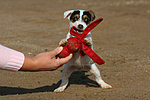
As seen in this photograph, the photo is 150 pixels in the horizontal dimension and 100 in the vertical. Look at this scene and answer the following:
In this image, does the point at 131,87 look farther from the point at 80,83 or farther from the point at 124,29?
the point at 124,29

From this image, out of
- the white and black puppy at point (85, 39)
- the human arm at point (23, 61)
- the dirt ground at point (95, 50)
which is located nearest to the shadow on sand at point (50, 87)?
the dirt ground at point (95, 50)

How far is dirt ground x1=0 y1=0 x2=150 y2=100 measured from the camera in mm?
4302

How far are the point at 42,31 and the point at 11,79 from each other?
15.8 ft

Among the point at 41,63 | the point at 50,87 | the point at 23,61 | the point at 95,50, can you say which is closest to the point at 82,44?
the point at 50,87

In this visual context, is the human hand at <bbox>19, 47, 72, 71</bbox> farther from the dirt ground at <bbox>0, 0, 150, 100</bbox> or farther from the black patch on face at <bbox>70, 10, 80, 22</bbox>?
the black patch on face at <bbox>70, 10, 80, 22</bbox>

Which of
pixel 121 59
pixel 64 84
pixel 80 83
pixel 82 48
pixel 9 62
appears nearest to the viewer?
pixel 9 62

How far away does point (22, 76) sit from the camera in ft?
18.2

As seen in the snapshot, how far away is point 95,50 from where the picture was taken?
7.46 meters

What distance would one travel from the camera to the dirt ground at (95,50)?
4302 millimetres

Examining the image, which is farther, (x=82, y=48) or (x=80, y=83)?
(x=80, y=83)

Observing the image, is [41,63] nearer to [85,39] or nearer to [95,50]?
[85,39]

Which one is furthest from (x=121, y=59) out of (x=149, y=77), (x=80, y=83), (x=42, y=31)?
(x=42, y=31)

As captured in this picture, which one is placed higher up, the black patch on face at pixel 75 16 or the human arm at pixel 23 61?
the black patch on face at pixel 75 16

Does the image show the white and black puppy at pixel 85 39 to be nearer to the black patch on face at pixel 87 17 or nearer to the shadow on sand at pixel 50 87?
the black patch on face at pixel 87 17
